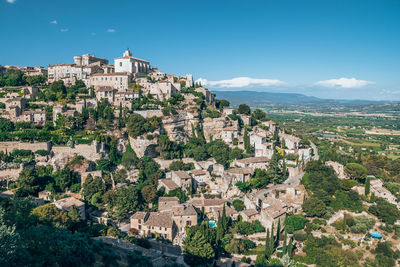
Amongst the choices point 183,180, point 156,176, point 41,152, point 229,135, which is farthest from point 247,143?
point 41,152

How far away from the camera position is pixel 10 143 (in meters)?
37.5

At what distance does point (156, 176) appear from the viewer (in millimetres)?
38844

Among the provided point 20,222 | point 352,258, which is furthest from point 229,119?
point 20,222

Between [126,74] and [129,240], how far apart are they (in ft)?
123

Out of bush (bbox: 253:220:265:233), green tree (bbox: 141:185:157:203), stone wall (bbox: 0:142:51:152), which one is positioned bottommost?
bush (bbox: 253:220:265:233)

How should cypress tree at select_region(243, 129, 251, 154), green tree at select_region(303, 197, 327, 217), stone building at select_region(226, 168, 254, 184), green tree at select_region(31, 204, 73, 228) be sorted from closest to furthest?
green tree at select_region(31, 204, 73, 228)
green tree at select_region(303, 197, 327, 217)
stone building at select_region(226, 168, 254, 184)
cypress tree at select_region(243, 129, 251, 154)

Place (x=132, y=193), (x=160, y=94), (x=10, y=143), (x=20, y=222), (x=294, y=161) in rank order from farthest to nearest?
(x=160, y=94) → (x=294, y=161) → (x=10, y=143) → (x=132, y=193) → (x=20, y=222)

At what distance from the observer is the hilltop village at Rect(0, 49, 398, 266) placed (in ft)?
93.0

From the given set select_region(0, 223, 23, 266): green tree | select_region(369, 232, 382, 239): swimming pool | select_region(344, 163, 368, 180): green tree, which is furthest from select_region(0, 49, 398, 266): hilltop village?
select_region(0, 223, 23, 266): green tree

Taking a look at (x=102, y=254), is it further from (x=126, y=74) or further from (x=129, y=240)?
(x=126, y=74)

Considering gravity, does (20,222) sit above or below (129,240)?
above

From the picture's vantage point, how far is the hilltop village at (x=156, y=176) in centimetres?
2836

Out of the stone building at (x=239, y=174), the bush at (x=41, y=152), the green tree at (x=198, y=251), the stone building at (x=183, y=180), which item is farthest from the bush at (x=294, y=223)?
the bush at (x=41, y=152)

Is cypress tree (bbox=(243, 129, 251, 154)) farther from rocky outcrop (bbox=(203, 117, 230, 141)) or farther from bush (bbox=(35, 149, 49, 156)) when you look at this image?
bush (bbox=(35, 149, 49, 156))
